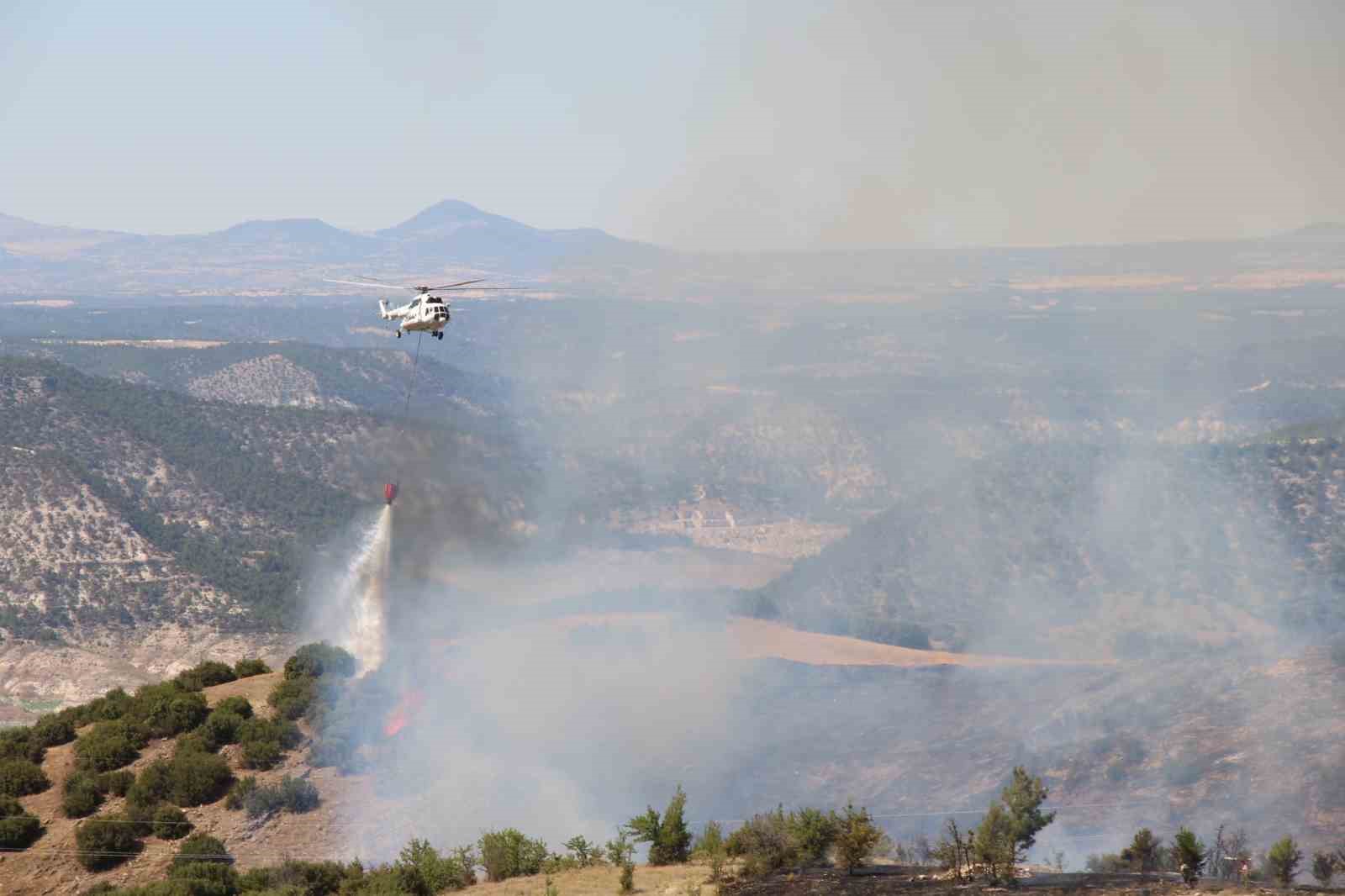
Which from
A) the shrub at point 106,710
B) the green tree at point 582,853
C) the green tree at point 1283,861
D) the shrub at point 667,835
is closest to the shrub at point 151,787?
the shrub at point 106,710

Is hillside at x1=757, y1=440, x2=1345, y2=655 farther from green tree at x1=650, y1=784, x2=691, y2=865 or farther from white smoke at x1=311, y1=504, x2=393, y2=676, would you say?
green tree at x1=650, y1=784, x2=691, y2=865

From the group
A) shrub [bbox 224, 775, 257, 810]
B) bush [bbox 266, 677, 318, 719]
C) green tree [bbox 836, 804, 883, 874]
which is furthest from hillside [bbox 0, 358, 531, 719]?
green tree [bbox 836, 804, 883, 874]

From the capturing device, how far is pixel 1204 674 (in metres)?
88.1

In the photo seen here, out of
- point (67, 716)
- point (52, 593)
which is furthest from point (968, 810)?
point (52, 593)

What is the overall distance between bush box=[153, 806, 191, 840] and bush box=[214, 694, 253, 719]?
6.97 m

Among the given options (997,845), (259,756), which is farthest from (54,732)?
(997,845)

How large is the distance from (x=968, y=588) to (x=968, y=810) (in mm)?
56082

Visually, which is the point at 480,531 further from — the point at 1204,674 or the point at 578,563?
the point at 1204,674

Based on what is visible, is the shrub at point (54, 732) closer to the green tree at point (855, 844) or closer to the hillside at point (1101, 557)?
the green tree at point (855, 844)

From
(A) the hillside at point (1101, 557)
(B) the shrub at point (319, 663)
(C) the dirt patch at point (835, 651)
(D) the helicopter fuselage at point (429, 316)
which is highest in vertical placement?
(D) the helicopter fuselage at point (429, 316)

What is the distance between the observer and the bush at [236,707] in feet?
208

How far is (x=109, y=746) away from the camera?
59781 millimetres

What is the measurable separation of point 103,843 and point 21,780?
7.18m

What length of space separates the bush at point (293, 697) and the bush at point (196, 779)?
5.01m
